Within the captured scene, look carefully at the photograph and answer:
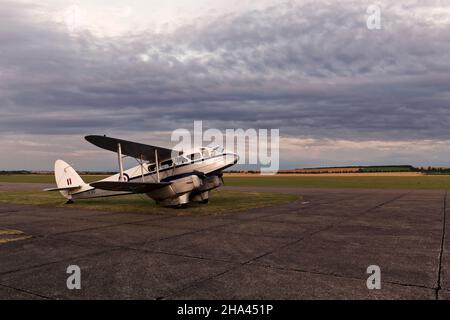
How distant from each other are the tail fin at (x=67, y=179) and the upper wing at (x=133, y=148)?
22.5ft

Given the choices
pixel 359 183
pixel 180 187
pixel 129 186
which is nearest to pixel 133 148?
pixel 129 186

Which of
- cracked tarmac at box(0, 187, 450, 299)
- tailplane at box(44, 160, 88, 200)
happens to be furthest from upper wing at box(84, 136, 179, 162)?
tailplane at box(44, 160, 88, 200)

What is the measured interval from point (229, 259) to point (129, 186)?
11.3 metres

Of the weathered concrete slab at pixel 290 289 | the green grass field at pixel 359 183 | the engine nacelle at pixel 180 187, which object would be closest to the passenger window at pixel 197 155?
the engine nacelle at pixel 180 187

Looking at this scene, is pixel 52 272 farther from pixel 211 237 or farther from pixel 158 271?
pixel 211 237

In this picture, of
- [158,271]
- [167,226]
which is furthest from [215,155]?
[158,271]

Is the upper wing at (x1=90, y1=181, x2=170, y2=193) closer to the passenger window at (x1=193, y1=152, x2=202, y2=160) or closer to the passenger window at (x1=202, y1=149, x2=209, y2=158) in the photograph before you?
the passenger window at (x1=193, y1=152, x2=202, y2=160)

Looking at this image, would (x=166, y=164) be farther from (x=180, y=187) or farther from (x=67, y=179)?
(x=67, y=179)

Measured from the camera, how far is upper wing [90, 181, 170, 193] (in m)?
18.0

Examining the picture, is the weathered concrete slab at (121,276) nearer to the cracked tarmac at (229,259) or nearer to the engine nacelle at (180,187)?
the cracked tarmac at (229,259)

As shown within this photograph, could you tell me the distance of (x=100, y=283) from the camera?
265 inches

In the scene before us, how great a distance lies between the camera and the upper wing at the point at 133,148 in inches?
696
